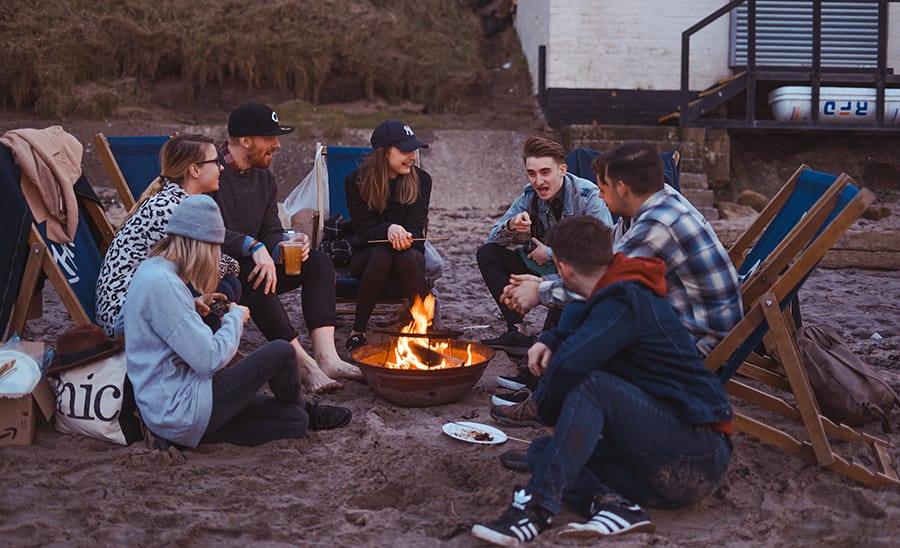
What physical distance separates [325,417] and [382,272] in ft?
4.76

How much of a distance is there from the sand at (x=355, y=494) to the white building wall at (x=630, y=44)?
31.0 feet

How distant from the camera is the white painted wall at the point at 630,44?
12.6 metres

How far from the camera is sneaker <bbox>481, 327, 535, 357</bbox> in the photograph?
505 cm

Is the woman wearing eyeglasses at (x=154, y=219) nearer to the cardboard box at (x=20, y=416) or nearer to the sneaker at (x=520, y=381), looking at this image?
the cardboard box at (x=20, y=416)

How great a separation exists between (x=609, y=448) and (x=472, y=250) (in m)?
5.88

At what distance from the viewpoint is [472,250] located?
8.70 m

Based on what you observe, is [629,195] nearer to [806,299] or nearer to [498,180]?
[806,299]

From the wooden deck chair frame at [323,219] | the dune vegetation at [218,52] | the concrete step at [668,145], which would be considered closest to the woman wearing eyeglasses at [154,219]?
the wooden deck chair frame at [323,219]

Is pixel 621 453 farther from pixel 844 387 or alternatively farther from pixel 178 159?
pixel 178 159

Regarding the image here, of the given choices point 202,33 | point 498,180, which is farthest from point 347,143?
point 202,33

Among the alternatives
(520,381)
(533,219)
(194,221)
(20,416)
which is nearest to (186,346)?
(194,221)

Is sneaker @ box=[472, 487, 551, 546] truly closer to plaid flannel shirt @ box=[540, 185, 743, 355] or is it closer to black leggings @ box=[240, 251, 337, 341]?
plaid flannel shirt @ box=[540, 185, 743, 355]

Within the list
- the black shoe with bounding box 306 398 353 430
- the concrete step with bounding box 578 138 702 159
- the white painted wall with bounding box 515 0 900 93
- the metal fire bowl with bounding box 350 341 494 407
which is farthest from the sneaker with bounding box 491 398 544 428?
the white painted wall with bounding box 515 0 900 93

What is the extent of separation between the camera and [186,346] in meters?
3.20
